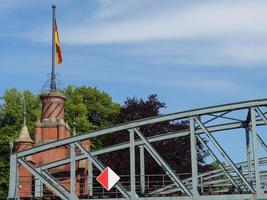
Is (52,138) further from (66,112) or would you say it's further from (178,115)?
(178,115)

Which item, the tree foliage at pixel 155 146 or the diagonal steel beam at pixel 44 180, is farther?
the tree foliage at pixel 155 146

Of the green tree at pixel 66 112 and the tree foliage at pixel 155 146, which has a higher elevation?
the green tree at pixel 66 112

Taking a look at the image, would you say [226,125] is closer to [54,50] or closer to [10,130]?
[54,50]

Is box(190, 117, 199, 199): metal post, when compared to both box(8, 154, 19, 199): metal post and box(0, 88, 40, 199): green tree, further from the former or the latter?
box(0, 88, 40, 199): green tree

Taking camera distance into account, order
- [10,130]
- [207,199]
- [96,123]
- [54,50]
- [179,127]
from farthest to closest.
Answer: [96,123], [10,130], [54,50], [179,127], [207,199]

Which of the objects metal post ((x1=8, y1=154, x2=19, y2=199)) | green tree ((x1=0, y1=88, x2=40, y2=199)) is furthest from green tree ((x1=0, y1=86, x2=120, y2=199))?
metal post ((x1=8, y1=154, x2=19, y2=199))

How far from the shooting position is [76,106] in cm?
7881

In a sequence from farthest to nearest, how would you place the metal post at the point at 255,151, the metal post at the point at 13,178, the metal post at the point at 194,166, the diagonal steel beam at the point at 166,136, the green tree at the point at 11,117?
the green tree at the point at 11,117 → the diagonal steel beam at the point at 166,136 → the metal post at the point at 13,178 → the metal post at the point at 194,166 → the metal post at the point at 255,151

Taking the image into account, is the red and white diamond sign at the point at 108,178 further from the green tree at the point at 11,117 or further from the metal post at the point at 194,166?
the green tree at the point at 11,117

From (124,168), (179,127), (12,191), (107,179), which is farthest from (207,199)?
(179,127)

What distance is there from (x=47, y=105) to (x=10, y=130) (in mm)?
15470

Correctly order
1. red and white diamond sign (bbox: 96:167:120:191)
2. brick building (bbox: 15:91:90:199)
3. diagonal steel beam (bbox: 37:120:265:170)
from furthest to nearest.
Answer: brick building (bbox: 15:91:90:199)
diagonal steel beam (bbox: 37:120:265:170)
red and white diamond sign (bbox: 96:167:120:191)

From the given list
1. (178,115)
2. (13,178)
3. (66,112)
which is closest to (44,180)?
(13,178)

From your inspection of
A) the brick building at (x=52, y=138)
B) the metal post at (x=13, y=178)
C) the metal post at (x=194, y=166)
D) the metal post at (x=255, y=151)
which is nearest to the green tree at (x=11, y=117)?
the brick building at (x=52, y=138)
